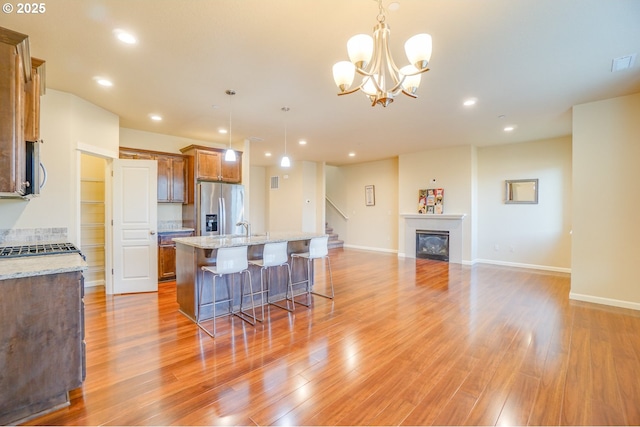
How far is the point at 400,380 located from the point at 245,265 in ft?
6.40

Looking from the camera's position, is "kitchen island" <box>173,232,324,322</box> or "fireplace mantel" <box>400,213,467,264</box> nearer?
"kitchen island" <box>173,232,324,322</box>

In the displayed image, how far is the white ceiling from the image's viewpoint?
2.19m

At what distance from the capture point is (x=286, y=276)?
13.8 feet

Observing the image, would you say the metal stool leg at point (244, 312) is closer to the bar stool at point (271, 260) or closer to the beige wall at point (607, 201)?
the bar stool at point (271, 260)

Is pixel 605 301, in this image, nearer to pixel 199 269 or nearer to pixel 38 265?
pixel 199 269

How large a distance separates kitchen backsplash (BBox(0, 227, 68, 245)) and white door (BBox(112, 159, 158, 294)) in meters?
0.78

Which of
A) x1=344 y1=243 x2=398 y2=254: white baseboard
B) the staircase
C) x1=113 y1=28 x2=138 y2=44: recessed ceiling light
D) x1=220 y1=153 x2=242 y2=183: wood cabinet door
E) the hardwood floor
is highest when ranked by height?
x1=113 y1=28 x2=138 y2=44: recessed ceiling light

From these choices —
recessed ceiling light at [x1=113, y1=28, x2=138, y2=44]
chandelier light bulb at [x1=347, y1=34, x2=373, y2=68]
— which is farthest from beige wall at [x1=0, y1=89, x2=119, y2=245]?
chandelier light bulb at [x1=347, y1=34, x2=373, y2=68]

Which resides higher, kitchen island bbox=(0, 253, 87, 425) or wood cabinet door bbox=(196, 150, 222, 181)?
wood cabinet door bbox=(196, 150, 222, 181)

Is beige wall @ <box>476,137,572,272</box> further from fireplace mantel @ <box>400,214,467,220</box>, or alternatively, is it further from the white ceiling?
the white ceiling

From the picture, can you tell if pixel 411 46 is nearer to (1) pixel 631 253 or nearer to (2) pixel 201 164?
(1) pixel 631 253

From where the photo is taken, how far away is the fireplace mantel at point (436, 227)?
22.7 feet

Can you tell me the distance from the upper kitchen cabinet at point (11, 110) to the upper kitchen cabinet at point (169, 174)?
3385mm

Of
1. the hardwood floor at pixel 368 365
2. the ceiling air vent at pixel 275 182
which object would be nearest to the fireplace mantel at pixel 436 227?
the hardwood floor at pixel 368 365
